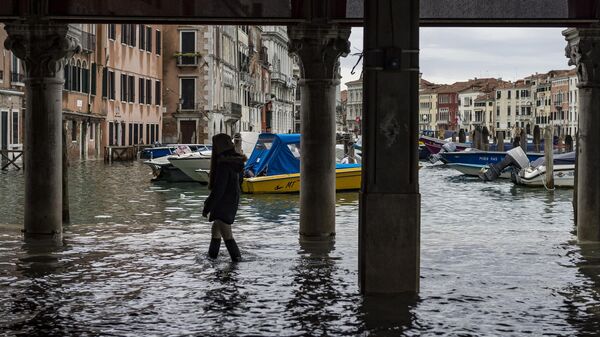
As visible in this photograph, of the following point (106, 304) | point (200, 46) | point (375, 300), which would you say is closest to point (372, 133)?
point (375, 300)

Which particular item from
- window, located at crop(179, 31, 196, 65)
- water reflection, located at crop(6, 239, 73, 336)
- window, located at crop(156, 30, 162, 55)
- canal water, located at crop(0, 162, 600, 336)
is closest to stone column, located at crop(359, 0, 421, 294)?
canal water, located at crop(0, 162, 600, 336)

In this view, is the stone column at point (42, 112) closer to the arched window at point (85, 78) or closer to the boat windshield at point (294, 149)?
the boat windshield at point (294, 149)

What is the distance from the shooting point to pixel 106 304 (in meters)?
9.19

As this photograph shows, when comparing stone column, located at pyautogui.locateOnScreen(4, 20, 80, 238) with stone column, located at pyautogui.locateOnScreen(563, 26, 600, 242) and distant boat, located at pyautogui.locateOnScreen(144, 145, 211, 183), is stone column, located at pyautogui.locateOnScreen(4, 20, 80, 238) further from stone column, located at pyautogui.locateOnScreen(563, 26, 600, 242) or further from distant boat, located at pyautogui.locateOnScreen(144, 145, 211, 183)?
distant boat, located at pyautogui.locateOnScreen(144, 145, 211, 183)

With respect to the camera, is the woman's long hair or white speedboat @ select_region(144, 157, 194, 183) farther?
white speedboat @ select_region(144, 157, 194, 183)

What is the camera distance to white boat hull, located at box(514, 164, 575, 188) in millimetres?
33906

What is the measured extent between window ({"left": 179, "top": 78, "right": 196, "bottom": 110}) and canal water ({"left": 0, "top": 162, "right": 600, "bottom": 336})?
4466 centimetres

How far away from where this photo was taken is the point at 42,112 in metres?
13.8

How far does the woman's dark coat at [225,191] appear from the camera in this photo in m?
12.0

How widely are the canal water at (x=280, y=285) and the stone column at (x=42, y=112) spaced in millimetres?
550

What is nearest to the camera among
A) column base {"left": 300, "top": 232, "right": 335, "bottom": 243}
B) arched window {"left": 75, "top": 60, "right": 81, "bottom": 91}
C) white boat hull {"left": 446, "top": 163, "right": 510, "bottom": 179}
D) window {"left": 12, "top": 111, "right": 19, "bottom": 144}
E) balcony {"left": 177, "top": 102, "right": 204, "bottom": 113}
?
column base {"left": 300, "top": 232, "right": 335, "bottom": 243}

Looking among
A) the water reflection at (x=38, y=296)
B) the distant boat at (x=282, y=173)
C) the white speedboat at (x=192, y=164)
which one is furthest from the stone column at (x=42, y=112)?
the white speedboat at (x=192, y=164)

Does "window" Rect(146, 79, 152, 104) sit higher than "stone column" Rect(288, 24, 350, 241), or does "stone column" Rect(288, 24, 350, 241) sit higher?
"window" Rect(146, 79, 152, 104)

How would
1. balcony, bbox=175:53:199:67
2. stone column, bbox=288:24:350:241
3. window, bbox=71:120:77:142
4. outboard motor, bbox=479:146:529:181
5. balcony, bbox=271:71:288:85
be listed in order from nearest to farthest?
1. stone column, bbox=288:24:350:241
2. outboard motor, bbox=479:146:529:181
3. window, bbox=71:120:77:142
4. balcony, bbox=175:53:199:67
5. balcony, bbox=271:71:288:85
